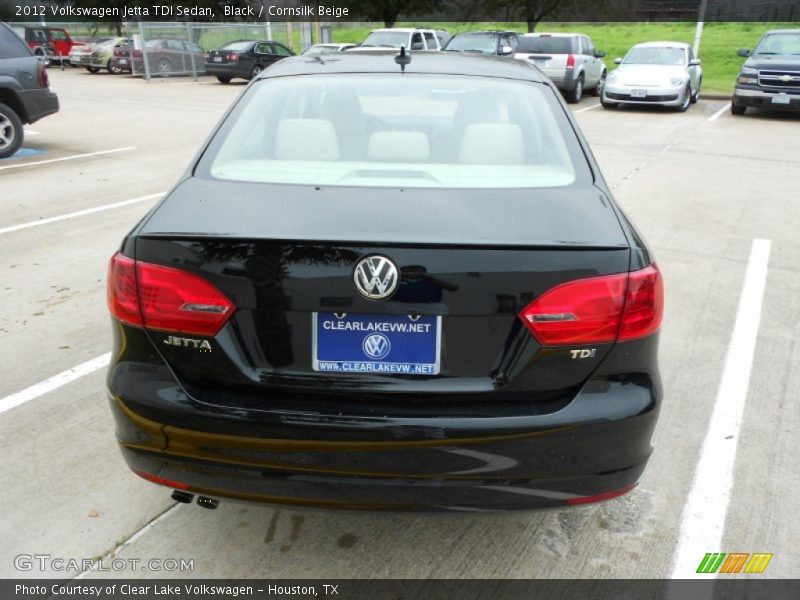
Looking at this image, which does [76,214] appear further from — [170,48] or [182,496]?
[170,48]

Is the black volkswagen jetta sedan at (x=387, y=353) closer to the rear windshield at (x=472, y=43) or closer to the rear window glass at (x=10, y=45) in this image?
the rear window glass at (x=10, y=45)

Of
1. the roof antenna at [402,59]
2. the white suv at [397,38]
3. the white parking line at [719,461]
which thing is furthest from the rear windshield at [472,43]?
the roof antenna at [402,59]

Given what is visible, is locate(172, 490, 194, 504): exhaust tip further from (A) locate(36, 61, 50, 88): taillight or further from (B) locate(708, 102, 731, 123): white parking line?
(B) locate(708, 102, 731, 123): white parking line

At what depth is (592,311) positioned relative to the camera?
2.10 metres

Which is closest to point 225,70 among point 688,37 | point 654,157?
point 654,157

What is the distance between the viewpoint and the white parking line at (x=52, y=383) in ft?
12.1

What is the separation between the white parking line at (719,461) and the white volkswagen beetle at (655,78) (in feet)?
42.7

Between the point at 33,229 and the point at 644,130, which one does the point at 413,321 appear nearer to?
the point at 33,229

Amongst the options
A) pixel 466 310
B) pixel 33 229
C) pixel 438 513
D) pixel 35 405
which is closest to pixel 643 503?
pixel 438 513

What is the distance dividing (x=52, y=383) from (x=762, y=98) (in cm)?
1590

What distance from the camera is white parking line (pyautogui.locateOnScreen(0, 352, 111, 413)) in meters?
3.70

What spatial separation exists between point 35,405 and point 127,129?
1108 cm

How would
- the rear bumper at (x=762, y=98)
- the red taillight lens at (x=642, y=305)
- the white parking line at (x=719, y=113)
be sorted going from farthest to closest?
the white parking line at (x=719, y=113) → the rear bumper at (x=762, y=98) → the red taillight lens at (x=642, y=305)

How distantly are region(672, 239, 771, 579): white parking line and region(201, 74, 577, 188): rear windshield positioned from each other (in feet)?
4.65
